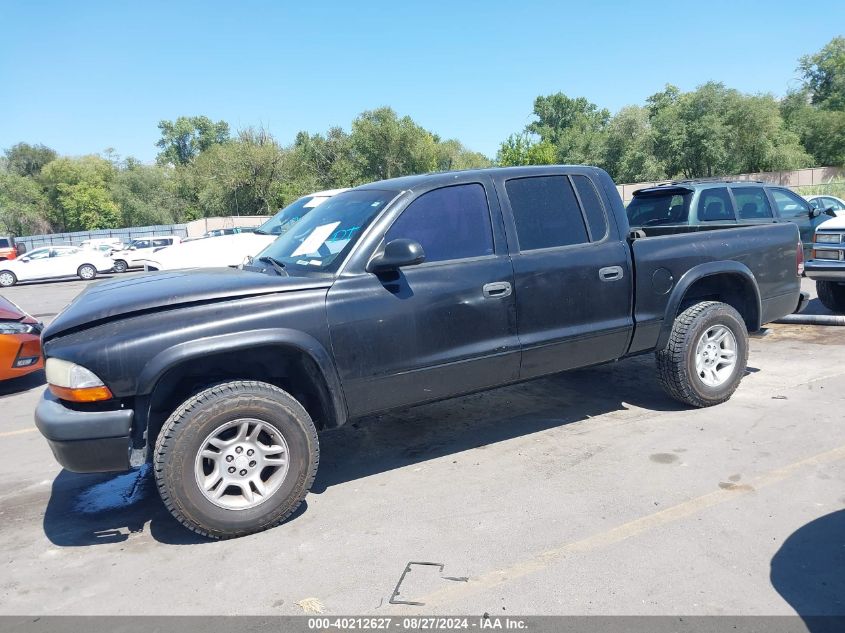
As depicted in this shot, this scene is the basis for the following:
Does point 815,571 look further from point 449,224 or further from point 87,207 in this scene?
point 87,207

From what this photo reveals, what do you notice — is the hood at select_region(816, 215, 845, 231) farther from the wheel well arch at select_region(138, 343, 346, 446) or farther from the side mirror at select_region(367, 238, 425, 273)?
the wheel well arch at select_region(138, 343, 346, 446)

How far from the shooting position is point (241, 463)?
144 inches

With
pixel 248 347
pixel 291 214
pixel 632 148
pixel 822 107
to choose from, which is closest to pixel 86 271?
pixel 291 214

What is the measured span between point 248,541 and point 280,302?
1349 mm

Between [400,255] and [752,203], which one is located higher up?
[752,203]

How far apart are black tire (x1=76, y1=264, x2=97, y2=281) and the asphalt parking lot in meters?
22.9

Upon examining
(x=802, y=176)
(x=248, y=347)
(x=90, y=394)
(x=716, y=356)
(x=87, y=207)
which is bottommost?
(x=716, y=356)

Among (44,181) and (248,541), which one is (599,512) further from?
(44,181)

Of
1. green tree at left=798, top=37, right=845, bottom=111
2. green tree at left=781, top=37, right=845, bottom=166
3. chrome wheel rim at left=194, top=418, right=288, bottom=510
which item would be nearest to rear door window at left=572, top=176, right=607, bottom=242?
chrome wheel rim at left=194, top=418, right=288, bottom=510

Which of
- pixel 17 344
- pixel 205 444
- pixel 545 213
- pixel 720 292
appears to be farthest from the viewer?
pixel 17 344

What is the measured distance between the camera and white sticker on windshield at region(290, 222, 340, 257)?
14.4 ft

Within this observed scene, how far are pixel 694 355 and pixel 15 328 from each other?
279 inches

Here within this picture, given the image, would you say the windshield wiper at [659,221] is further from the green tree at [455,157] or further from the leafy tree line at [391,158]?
the green tree at [455,157]

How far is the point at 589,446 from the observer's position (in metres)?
4.76
